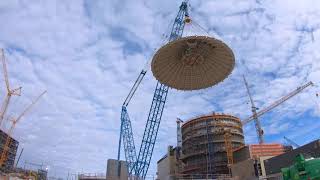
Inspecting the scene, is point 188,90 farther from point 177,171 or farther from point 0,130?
point 0,130

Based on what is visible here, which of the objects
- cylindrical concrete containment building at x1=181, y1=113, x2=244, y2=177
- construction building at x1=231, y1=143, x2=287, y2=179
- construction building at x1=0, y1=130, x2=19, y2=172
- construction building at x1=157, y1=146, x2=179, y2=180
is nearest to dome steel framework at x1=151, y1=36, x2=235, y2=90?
construction building at x1=231, y1=143, x2=287, y2=179

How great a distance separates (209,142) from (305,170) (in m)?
94.2

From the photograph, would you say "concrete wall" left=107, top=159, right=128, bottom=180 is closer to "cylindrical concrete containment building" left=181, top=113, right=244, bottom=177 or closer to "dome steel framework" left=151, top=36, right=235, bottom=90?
"cylindrical concrete containment building" left=181, top=113, right=244, bottom=177

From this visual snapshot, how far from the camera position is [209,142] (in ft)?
362

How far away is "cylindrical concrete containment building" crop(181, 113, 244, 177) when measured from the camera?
107312 millimetres

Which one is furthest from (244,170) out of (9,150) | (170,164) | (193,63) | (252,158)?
(9,150)

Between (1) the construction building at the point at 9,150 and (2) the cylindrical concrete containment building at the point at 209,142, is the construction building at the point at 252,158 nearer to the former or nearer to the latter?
(2) the cylindrical concrete containment building at the point at 209,142

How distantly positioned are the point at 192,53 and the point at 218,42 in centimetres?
444

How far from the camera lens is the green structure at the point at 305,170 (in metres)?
17.2

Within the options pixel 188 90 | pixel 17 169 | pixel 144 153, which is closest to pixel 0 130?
pixel 17 169

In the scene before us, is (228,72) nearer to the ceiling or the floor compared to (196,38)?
nearer to the floor

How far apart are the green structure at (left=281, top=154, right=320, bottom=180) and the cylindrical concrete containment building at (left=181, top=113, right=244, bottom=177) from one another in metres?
90.7

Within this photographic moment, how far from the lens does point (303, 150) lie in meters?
67.7

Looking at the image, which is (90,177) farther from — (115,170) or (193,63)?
(193,63)
